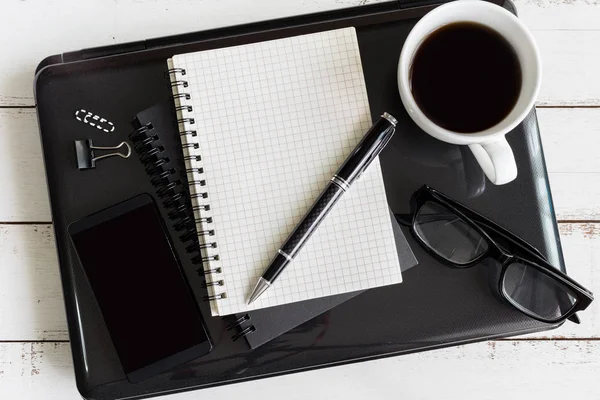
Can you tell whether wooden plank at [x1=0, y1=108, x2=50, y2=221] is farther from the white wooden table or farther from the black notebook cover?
the black notebook cover

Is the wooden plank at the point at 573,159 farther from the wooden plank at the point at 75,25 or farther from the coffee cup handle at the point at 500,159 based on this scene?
→ the wooden plank at the point at 75,25

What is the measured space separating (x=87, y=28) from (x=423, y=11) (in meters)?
0.38

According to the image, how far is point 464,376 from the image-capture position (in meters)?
0.66

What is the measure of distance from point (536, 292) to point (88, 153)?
472mm

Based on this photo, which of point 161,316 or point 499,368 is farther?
point 499,368

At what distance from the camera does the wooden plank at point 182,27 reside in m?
0.64

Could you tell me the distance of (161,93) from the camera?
0.57 m

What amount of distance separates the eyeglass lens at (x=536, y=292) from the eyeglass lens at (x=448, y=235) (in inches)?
1.6

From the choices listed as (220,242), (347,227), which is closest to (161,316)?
(220,242)

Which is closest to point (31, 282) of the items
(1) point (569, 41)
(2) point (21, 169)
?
(2) point (21, 169)

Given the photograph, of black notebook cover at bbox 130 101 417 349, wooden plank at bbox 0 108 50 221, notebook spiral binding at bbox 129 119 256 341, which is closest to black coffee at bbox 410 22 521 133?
black notebook cover at bbox 130 101 417 349

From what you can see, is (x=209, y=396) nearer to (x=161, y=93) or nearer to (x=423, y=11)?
(x=161, y=93)

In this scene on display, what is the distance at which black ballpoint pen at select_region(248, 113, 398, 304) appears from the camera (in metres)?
0.53

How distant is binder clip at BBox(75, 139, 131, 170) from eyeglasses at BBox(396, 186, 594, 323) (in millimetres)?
286
